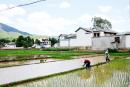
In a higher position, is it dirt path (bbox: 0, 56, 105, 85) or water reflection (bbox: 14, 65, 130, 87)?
dirt path (bbox: 0, 56, 105, 85)

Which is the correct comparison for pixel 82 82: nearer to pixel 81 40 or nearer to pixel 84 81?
pixel 84 81

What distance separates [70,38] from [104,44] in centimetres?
1320

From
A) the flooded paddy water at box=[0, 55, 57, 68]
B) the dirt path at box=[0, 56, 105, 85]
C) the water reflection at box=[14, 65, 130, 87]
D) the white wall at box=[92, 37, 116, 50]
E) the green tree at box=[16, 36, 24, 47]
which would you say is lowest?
the water reflection at box=[14, 65, 130, 87]

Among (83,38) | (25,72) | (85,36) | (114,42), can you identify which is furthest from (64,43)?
(25,72)

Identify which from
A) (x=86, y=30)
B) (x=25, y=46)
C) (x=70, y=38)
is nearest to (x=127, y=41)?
(x=86, y=30)

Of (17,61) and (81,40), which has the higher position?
(81,40)

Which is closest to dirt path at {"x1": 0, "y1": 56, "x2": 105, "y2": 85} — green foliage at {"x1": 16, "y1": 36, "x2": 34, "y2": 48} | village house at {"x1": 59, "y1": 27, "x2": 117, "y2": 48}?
village house at {"x1": 59, "y1": 27, "x2": 117, "y2": 48}

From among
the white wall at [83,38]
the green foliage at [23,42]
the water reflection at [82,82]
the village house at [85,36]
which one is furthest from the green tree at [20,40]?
the water reflection at [82,82]

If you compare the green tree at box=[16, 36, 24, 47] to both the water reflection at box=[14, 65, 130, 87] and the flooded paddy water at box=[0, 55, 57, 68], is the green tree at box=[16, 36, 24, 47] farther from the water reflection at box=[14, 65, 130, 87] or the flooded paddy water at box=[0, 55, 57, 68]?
the water reflection at box=[14, 65, 130, 87]

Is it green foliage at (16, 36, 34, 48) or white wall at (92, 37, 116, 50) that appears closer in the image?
white wall at (92, 37, 116, 50)

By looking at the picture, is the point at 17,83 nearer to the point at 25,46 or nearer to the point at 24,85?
the point at 24,85

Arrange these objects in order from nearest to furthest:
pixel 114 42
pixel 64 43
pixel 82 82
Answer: pixel 82 82
pixel 114 42
pixel 64 43

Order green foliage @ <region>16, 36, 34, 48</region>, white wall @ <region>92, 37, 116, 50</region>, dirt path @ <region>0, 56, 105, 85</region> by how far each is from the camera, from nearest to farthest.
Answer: dirt path @ <region>0, 56, 105, 85</region> < white wall @ <region>92, 37, 116, 50</region> < green foliage @ <region>16, 36, 34, 48</region>

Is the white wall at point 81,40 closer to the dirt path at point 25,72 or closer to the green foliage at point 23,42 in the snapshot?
the green foliage at point 23,42
